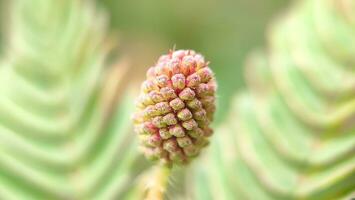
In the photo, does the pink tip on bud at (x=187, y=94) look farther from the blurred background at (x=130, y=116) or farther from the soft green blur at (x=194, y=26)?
the soft green blur at (x=194, y=26)

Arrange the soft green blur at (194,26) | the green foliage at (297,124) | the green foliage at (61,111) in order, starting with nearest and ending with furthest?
1. the green foliage at (297,124)
2. the green foliage at (61,111)
3. the soft green blur at (194,26)

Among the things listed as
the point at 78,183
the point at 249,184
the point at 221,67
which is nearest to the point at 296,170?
the point at 249,184

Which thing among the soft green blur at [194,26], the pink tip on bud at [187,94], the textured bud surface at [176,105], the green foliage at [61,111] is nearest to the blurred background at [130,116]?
the green foliage at [61,111]

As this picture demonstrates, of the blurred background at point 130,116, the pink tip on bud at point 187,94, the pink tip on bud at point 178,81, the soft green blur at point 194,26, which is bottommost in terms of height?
the pink tip on bud at point 187,94

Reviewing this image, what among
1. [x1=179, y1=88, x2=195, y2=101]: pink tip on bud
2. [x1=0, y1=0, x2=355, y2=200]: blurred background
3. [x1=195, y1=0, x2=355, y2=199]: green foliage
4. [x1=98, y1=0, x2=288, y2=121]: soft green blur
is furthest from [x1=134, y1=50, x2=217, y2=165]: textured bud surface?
[x1=98, y1=0, x2=288, y2=121]: soft green blur

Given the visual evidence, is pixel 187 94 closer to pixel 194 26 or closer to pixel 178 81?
pixel 178 81

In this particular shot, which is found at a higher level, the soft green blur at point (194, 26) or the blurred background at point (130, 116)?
the soft green blur at point (194, 26)

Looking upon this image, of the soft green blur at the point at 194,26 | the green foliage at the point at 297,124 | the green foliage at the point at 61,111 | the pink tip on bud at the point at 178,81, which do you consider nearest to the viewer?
the pink tip on bud at the point at 178,81

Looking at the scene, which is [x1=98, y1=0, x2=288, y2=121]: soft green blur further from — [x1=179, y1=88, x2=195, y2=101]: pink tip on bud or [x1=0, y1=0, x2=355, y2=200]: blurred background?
[x1=179, y1=88, x2=195, y2=101]: pink tip on bud
